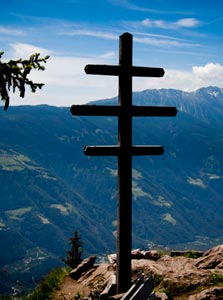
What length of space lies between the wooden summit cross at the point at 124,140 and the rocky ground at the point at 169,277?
128 centimetres

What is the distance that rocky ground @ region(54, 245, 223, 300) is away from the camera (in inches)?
569

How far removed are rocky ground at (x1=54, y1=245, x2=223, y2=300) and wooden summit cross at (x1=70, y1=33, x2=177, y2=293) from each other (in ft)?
4.20

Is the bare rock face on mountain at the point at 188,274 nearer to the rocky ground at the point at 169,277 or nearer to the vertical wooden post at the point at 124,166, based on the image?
the rocky ground at the point at 169,277

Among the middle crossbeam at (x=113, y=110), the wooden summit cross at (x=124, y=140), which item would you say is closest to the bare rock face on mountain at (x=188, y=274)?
the wooden summit cross at (x=124, y=140)

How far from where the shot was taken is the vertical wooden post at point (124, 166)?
12.7m

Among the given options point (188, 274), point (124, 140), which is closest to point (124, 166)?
point (124, 140)

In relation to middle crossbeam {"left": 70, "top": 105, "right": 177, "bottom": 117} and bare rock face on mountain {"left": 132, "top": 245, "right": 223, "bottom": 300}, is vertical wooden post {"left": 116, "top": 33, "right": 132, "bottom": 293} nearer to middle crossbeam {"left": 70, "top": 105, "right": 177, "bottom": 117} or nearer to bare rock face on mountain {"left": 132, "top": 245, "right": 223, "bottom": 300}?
middle crossbeam {"left": 70, "top": 105, "right": 177, "bottom": 117}

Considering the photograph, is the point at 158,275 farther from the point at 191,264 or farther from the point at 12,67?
the point at 12,67

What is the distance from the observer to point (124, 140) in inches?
507

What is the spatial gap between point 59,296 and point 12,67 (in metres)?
8.70

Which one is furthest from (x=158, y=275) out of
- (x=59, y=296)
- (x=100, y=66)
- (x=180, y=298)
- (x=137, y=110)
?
(x=100, y=66)

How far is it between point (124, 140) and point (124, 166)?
0.76 m

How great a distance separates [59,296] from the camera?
16.5 meters

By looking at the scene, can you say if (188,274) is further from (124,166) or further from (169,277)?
(124,166)
